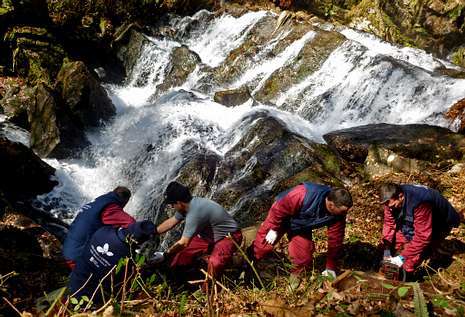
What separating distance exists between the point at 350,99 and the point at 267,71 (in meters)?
3.51

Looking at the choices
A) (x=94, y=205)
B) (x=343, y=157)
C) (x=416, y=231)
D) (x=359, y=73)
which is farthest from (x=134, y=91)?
(x=416, y=231)

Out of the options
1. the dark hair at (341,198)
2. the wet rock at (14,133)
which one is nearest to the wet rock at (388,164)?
the dark hair at (341,198)

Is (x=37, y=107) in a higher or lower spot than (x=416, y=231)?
lower

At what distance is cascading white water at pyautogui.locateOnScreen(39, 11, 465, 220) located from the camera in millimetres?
11273

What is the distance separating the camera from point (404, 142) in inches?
388

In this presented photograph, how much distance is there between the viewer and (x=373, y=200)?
7984 millimetres

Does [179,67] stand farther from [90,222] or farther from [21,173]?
[90,222]

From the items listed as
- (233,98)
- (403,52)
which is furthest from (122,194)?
(403,52)

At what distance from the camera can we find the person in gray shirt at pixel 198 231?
16.2 feet

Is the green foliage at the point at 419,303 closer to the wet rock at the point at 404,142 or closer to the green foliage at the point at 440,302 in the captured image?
the green foliage at the point at 440,302

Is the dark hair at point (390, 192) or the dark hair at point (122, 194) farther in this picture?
the dark hair at point (122, 194)

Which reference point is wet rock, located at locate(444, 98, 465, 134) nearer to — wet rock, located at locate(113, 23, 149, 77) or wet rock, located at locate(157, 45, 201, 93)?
wet rock, located at locate(157, 45, 201, 93)

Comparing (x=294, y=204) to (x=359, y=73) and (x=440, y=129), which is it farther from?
(x=359, y=73)

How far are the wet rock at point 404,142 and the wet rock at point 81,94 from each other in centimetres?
748
